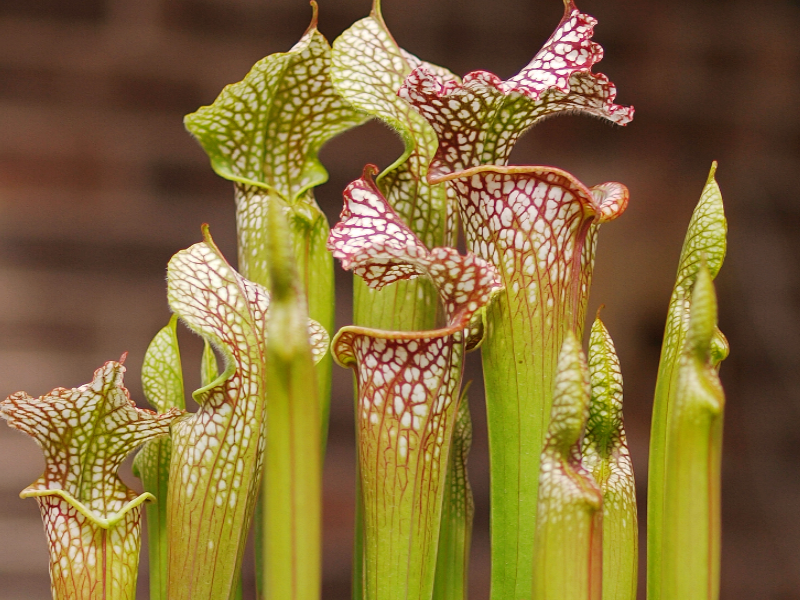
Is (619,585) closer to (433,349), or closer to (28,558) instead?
(433,349)

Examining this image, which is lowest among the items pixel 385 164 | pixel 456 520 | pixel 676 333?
pixel 456 520

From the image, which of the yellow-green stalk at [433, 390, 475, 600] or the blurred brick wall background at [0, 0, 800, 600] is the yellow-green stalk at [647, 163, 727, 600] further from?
the blurred brick wall background at [0, 0, 800, 600]

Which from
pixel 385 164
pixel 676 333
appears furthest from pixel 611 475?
pixel 385 164

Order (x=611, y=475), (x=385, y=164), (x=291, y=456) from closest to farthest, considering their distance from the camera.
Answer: (x=291, y=456), (x=611, y=475), (x=385, y=164)

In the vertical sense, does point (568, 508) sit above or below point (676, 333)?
below

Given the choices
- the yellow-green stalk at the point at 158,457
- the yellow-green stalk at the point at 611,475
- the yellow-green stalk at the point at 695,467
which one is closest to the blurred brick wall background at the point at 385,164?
the yellow-green stalk at the point at 158,457

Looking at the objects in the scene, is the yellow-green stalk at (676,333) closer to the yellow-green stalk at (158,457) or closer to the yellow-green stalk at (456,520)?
the yellow-green stalk at (456,520)

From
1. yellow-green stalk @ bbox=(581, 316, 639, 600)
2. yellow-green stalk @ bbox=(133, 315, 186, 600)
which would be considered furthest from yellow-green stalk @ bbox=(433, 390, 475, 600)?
yellow-green stalk @ bbox=(133, 315, 186, 600)

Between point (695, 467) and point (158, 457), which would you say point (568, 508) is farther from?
point (158, 457)

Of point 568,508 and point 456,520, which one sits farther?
point 456,520
